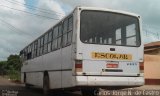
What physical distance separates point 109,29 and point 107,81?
1.94 meters

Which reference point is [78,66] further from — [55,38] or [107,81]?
[55,38]

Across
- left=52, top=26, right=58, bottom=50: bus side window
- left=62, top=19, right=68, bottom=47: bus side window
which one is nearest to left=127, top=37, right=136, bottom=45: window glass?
left=62, top=19, right=68, bottom=47: bus side window

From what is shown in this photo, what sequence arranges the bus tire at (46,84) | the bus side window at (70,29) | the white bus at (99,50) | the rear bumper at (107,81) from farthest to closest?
the bus tire at (46,84) < the bus side window at (70,29) < the white bus at (99,50) < the rear bumper at (107,81)

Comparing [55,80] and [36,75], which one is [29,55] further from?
[55,80]

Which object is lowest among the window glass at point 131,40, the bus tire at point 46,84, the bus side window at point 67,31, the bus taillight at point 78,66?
the bus tire at point 46,84

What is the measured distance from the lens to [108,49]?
1309cm

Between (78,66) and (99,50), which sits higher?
(99,50)

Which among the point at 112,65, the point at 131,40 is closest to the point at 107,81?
the point at 112,65

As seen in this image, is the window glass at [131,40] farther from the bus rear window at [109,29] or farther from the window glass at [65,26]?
the window glass at [65,26]

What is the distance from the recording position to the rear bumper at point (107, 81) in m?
12.3

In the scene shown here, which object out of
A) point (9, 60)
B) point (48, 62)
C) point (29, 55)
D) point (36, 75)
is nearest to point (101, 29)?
point (48, 62)

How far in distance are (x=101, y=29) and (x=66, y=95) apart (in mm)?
5518

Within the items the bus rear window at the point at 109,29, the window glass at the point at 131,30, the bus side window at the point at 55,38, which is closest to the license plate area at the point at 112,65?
the bus rear window at the point at 109,29

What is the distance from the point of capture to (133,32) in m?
13.7
